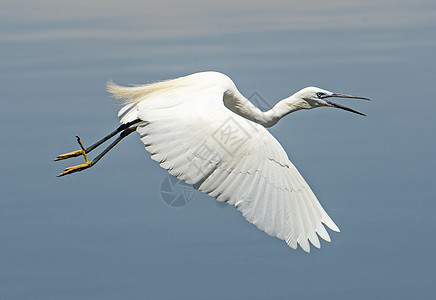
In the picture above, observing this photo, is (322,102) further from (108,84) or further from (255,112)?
(108,84)

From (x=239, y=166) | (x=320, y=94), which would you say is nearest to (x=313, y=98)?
(x=320, y=94)

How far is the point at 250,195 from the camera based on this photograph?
4.48 meters

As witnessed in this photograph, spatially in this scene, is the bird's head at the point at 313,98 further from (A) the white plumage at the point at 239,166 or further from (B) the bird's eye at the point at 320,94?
(A) the white plumage at the point at 239,166

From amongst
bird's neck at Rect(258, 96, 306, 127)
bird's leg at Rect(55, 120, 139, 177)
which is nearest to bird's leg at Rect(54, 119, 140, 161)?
bird's leg at Rect(55, 120, 139, 177)

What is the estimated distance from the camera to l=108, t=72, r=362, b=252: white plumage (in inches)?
176

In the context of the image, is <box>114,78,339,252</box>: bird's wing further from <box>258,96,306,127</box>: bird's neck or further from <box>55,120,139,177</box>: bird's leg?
<box>258,96,306,127</box>: bird's neck

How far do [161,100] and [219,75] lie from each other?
67cm

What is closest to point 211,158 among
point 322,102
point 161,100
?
point 161,100

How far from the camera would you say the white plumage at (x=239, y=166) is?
4473mm

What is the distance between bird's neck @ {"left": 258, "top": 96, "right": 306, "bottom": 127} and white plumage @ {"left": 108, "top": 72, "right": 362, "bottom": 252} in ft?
4.01

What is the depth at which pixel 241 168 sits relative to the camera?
4602 mm

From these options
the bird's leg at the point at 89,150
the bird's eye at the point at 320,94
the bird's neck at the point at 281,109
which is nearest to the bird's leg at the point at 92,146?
the bird's leg at the point at 89,150

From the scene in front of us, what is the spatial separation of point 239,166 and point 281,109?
5.35ft

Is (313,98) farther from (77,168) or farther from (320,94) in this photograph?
(77,168)
